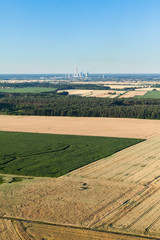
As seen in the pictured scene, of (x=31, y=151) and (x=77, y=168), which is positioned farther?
(x=31, y=151)

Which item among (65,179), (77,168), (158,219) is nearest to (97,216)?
(158,219)

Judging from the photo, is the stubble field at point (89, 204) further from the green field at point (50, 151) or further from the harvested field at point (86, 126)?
the harvested field at point (86, 126)

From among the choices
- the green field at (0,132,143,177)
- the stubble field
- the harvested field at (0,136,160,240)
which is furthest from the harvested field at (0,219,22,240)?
the green field at (0,132,143,177)

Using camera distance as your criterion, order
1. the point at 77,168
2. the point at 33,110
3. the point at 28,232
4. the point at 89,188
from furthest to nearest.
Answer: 1. the point at 33,110
2. the point at 77,168
3. the point at 89,188
4. the point at 28,232

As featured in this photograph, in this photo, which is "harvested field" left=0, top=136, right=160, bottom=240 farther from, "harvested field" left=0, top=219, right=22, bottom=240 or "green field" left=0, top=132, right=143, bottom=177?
"green field" left=0, top=132, right=143, bottom=177

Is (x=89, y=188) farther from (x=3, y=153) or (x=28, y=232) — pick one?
(x=3, y=153)

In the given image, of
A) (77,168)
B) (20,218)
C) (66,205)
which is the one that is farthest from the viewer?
(77,168)
